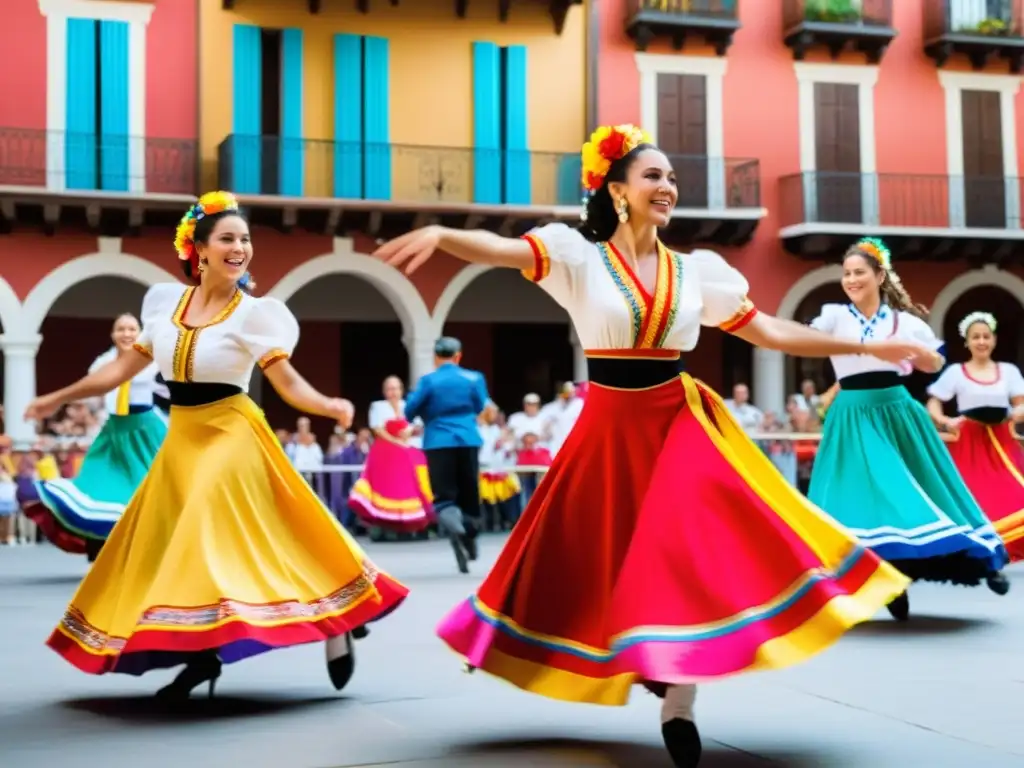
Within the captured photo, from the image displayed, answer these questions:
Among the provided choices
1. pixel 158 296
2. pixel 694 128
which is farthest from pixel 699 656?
pixel 694 128

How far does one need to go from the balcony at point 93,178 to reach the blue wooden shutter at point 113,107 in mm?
14

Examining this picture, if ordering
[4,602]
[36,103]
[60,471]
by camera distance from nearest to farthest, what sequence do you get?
[4,602] → [60,471] → [36,103]

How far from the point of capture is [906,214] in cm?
2334

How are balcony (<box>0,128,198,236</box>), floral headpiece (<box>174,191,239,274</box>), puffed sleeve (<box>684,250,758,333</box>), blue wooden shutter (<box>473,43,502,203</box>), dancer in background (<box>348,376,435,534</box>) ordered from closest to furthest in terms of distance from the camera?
puffed sleeve (<box>684,250,758,333</box>) → floral headpiece (<box>174,191,239,274</box>) → dancer in background (<box>348,376,435,534</box>) → balcony (<box>0,128,198,236</box>) → blue wooden shutter (<box>473,43,502,203</box>)

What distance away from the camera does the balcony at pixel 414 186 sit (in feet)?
67.1

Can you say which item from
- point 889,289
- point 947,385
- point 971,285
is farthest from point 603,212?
point 971,285


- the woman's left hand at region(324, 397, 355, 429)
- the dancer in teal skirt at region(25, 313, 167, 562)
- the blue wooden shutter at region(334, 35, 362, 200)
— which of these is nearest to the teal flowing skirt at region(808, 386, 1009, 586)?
the woman's left hand at region(324, 397, 355, 429)

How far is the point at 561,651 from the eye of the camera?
14.5 feet

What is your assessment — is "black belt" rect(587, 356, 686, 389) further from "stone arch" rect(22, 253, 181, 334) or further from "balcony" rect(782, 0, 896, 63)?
"balcony" rect(782, 0, 896, 63)

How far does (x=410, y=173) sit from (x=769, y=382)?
642cm

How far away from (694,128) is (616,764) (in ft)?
63.2

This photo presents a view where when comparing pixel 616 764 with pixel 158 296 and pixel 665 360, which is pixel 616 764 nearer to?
pixel 665 360

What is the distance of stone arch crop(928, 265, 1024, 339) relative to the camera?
940 inches

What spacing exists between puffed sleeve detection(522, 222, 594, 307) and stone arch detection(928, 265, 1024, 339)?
66.0ft
